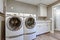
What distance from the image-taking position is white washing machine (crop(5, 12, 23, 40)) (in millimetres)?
2808

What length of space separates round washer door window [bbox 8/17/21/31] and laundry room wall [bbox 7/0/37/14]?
141 cm

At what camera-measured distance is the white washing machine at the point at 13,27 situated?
111 inches

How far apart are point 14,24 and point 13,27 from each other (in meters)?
0.12

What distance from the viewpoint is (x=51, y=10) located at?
592 cm

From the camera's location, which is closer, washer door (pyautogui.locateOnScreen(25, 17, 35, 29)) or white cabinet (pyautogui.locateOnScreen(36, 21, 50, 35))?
washer door (pyautogui.locateOnScreen(25, 17, 35, 29))

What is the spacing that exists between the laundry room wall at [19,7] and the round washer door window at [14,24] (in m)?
1.41

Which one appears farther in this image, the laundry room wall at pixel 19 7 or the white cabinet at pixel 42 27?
the white cabinet at pixel 42 27

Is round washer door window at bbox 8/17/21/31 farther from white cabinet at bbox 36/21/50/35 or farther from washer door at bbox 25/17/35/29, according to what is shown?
white cabinet at bbox 36/21/50/35

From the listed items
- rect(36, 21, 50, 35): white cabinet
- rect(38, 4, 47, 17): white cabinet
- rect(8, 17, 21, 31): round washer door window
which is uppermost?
rect(38, 4, 47, 17): white cabinet

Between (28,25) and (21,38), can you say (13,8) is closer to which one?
(28,25)

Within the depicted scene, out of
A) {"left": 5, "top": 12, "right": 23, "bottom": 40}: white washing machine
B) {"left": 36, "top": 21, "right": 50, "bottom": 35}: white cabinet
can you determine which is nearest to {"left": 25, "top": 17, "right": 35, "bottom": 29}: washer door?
{"left": 5, "top": 12, "right": 23, "bottom": 40}: white washing machine

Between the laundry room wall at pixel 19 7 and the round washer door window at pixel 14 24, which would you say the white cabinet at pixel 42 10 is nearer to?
the laundry room wall at pixel 19 7

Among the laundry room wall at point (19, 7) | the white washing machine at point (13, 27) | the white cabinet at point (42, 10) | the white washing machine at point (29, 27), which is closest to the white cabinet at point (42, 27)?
the white cabinet at point (42, 10)

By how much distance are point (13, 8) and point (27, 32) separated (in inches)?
68.4
